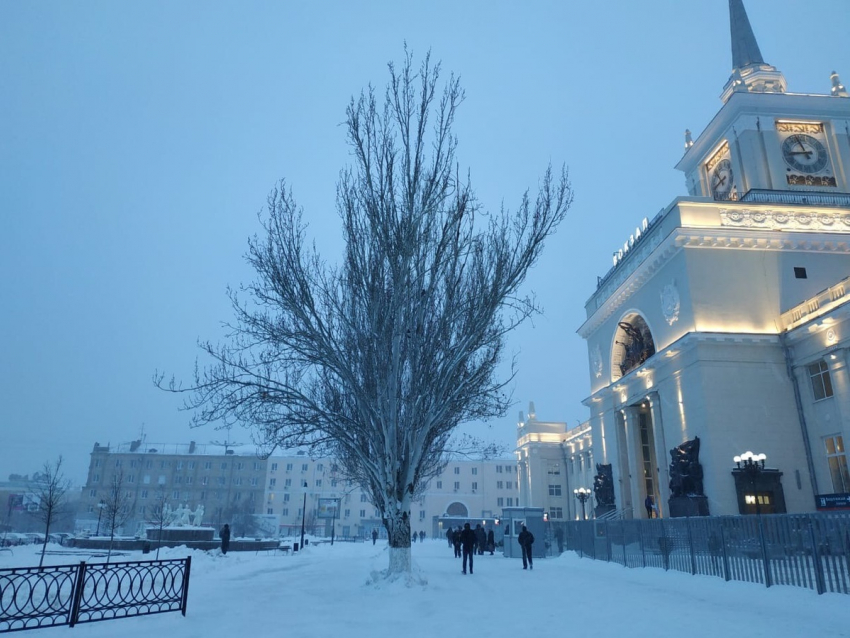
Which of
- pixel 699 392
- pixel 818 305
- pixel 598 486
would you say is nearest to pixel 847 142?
pixel 818 305

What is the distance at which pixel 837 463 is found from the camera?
22.6m

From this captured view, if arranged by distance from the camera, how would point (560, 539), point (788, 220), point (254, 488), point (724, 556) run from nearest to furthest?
point (724, 556)
point (788, 220)
point (560, 539)
point (254, 488)

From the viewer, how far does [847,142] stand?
105ft

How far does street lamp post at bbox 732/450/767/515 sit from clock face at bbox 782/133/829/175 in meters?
18.3

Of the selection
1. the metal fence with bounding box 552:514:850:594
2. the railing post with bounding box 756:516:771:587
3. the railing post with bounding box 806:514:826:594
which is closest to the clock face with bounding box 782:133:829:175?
the metal fence with bounding box 552:514:850:594

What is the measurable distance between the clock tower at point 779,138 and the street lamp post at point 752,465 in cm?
1430

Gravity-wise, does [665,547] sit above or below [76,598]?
above

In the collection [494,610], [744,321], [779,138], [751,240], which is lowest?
[494,610]

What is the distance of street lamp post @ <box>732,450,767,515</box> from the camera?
19664 mm

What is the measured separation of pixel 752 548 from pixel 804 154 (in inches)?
1102

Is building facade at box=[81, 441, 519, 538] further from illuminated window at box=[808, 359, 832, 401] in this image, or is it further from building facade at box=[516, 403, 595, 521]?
illuminated window at box=[808, 359, 832, 401]

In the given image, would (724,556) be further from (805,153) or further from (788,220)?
(805,153)

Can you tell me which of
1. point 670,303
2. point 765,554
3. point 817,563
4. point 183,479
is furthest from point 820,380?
point 183,479

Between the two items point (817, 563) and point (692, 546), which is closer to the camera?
point (817, 563)
